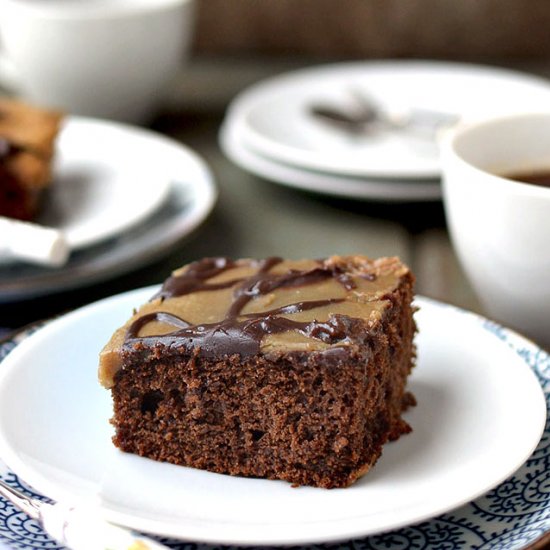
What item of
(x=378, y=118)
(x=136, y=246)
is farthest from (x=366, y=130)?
(x=136, y=246)

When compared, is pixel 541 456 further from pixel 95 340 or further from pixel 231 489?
pixel 95 340

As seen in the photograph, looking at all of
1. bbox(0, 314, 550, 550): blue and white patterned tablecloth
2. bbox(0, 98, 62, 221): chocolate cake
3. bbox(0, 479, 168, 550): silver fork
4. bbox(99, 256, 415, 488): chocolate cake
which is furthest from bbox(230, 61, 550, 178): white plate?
bbox(0, 479, 168, 550): silver fork

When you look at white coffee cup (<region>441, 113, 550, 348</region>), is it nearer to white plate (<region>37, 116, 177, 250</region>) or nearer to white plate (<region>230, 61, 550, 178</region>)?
white plate (<region>230, 61, 550, 178</region>)

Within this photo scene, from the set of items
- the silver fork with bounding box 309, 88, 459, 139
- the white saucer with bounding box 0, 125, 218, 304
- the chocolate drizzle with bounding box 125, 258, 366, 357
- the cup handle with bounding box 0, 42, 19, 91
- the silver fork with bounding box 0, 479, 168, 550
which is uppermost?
the chocolate drizzle with bounding box 125, 258, 366, 357

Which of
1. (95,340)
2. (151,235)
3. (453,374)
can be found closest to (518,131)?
(453,374)

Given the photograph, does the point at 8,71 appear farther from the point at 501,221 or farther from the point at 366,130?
the point at 501,221

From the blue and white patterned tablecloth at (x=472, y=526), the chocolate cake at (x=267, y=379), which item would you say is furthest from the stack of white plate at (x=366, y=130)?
the blue and white patterned tablecloth at (x=472, y=526)
